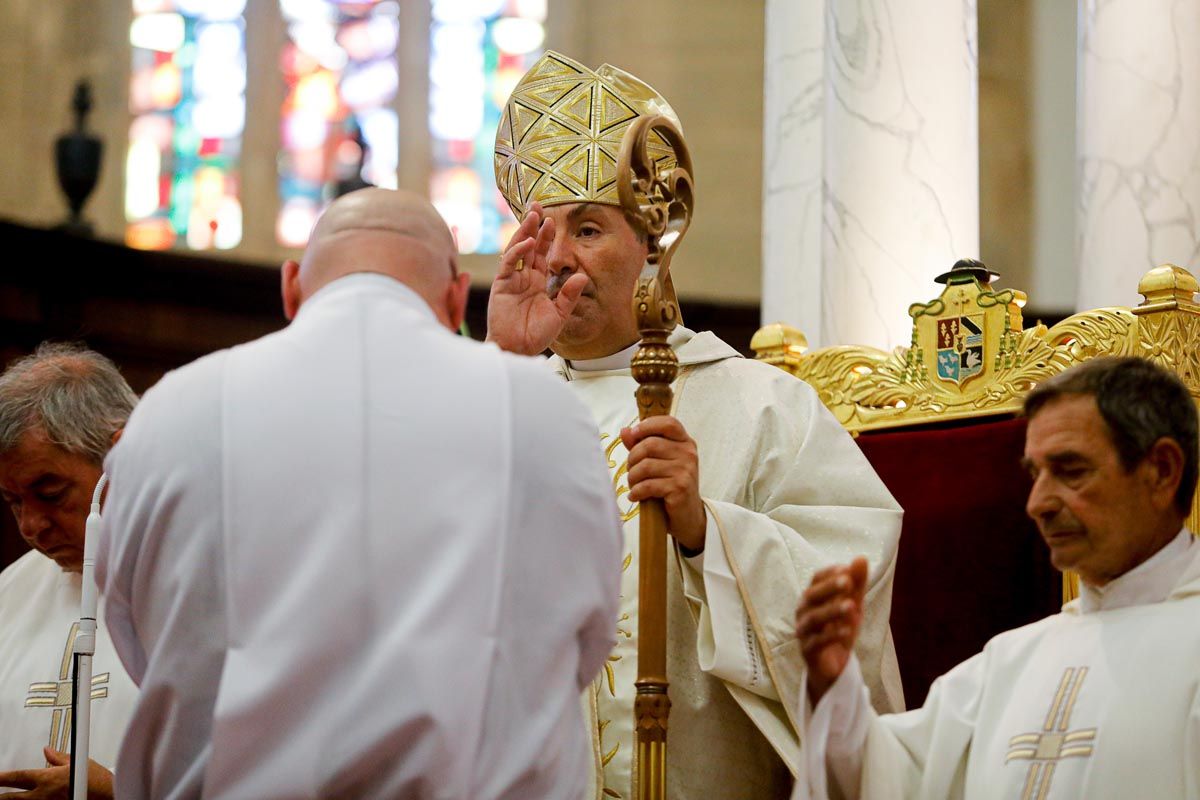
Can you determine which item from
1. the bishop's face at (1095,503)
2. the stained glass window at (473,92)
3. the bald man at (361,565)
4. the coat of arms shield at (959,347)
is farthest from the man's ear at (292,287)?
the stained glass window at (473,92)

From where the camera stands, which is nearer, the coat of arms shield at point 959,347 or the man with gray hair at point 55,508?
the man with gray hair at point 55,508

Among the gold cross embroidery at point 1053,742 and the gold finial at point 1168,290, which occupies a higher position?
the gold finial at point 1168,290

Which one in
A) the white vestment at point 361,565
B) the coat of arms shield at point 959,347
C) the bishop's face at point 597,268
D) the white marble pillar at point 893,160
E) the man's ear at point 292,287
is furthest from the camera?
the white marble pillar at point 893,160

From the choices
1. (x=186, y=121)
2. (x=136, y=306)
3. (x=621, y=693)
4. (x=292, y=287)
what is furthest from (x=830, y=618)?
(x=186, y=121)

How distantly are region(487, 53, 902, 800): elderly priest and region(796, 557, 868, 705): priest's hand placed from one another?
0.71 meters

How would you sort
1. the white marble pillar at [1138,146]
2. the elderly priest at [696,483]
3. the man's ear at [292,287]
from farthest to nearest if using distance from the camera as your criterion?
the white marble pillar at [1138,146] → the elderly priest at [696,483] → the man's ear at [292,287]

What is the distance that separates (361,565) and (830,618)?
3.15 feet

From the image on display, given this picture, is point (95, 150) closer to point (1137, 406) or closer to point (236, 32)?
point (236, 32)

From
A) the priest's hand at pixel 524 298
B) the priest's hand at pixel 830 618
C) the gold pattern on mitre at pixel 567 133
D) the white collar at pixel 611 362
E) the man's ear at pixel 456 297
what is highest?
the gold pattern on mitre at pixel 567 133

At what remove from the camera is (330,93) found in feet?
38.3

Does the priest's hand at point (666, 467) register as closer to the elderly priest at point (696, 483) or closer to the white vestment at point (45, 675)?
the elderly priest at point (696, 483)

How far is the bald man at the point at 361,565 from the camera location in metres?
2.64

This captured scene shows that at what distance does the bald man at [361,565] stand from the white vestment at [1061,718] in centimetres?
89

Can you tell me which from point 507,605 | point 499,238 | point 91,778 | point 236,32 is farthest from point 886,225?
point 236,32
